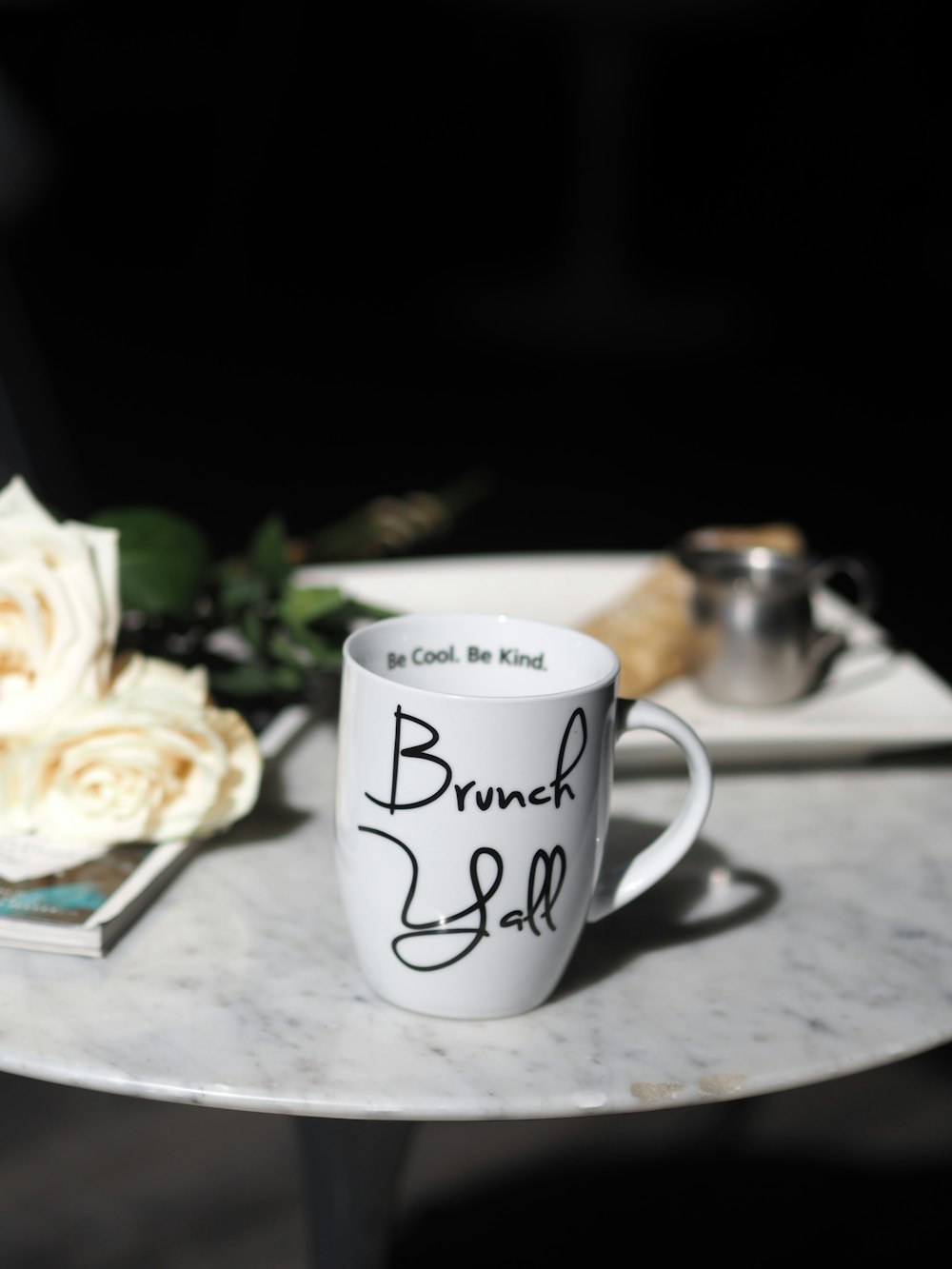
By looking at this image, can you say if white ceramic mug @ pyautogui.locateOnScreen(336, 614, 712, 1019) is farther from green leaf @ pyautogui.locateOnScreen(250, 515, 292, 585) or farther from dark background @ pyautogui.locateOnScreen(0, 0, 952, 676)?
dark background @ pyautogui.locateOnScreen(0, 0, 952, 676)

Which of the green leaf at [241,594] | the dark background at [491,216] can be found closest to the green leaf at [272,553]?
the green leaf at [241,594]

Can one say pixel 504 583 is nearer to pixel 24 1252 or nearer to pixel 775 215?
pixel 24 1252

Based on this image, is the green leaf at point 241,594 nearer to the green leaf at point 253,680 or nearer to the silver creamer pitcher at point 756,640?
the green leaf at point 253,680

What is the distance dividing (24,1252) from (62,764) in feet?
3.03

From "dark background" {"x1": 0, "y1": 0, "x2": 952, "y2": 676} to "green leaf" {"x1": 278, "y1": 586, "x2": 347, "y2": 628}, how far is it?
10.5ft

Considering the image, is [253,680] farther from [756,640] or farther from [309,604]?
[756,640]

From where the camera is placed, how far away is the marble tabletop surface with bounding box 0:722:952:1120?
1.70 feet

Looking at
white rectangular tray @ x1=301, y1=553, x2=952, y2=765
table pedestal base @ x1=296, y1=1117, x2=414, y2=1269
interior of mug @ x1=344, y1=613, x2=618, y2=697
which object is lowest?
table pedestal base @ x1=296, y1=1117, x2=414, y2=1269

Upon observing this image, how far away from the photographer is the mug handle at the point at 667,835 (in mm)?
583

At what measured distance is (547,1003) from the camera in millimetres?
584

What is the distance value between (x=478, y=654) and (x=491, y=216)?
17.1 feet

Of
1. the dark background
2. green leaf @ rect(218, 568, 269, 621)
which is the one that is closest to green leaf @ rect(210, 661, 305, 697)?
green leaf @ rect(218, 568, 269, 621)

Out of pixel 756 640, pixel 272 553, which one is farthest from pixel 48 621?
pixel 756 640

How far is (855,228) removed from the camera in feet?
16.9
